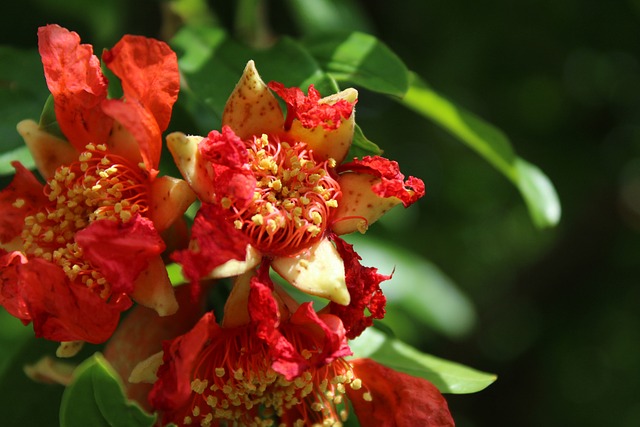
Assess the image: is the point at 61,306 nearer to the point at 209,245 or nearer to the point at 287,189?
the point at 209,245

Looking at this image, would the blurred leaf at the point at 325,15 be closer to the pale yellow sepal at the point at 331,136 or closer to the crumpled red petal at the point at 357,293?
the pale yellow sepal at the point at 331,136

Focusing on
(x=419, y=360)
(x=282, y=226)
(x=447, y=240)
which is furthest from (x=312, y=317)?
(x=447, y=240)

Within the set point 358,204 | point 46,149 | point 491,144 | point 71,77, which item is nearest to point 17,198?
point 46,149

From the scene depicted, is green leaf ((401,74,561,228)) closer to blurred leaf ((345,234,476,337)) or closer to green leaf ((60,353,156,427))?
blurred leaf ((345,234,476,337))

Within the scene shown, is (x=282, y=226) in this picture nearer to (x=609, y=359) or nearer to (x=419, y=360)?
(x=419, y=360)

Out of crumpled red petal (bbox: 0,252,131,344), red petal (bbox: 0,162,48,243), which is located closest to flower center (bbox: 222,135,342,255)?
crumpled red petal (bbox: 0,252,131,344)

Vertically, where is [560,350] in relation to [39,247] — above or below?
below

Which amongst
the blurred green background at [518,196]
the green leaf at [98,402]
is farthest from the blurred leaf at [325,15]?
the green leaf at [98,402]
